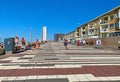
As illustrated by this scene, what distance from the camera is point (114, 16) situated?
74.4 m

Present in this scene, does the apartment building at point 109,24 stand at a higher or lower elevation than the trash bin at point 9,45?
higher

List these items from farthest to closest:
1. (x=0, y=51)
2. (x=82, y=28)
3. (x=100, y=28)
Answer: (x=82, y=28), (x=100, y=28), (x=0, y=51)

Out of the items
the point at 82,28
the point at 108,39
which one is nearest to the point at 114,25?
the point at 108,39

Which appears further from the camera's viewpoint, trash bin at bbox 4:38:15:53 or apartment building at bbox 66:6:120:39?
apartment building at bbox 66:6:120:39

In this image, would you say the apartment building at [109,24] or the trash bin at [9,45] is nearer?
the trash bin at [9,45]

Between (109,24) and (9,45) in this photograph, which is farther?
(109,24)

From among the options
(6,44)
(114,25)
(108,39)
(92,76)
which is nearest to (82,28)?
(114,25)

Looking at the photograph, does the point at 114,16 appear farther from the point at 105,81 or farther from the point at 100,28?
the point at 105,81

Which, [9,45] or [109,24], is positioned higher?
[109,24]

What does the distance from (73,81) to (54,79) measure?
2.53 ft

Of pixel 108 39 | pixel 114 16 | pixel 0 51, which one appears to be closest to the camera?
pixel 0 51

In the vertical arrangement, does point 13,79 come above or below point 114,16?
below

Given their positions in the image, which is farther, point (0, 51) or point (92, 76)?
point (0, 51)

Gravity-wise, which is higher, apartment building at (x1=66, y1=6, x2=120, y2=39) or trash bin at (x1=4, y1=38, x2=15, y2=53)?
apartment building at (x1=66, y1=6, x2=120, y2=39)
